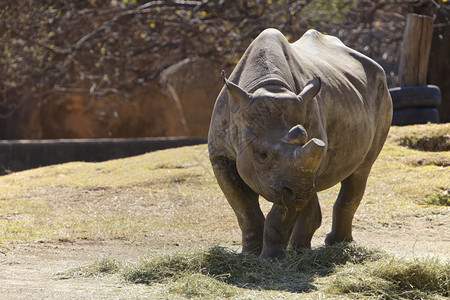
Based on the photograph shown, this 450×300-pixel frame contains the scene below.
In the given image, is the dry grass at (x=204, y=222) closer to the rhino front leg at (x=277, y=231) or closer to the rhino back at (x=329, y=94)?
the rhino front leg at (x=277, y=231)

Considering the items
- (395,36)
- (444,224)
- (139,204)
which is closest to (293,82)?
(444,224)

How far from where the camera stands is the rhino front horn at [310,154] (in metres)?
4.56

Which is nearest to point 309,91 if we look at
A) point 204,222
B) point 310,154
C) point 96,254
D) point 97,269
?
point 310,154

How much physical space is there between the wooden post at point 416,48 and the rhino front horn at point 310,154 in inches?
362

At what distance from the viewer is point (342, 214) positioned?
6785mm

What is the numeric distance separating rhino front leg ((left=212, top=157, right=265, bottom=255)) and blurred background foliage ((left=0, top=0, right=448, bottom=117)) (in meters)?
8.06

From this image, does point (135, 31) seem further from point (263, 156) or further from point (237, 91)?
point (263, 156)

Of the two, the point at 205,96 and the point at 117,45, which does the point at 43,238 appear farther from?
the point at 205,96

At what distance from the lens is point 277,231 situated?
527 cm

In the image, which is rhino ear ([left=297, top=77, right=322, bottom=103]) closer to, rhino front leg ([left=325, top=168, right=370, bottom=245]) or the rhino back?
the rhino back

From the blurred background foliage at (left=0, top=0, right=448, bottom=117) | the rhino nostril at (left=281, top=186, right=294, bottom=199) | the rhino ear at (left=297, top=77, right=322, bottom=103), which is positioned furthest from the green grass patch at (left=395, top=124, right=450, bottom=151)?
the rhino nostril at (left=281, top=186, right=294, bottom=199)

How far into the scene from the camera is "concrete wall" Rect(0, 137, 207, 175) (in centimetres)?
1227

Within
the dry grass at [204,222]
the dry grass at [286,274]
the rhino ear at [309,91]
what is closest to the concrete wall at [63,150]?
the dry grass at [204,222]

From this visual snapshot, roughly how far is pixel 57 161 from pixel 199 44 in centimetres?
→ 378
